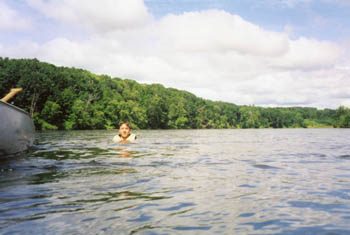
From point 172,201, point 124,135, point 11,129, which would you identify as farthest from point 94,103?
point 172,201

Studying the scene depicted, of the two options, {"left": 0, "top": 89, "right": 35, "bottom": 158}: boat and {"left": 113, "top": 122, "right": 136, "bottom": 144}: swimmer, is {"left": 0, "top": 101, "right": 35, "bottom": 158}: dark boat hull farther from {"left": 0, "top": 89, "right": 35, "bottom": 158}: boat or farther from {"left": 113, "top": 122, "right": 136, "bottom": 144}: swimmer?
{"left": 113, "top": 122, "right": 136, "bottom": 144}: swimmer

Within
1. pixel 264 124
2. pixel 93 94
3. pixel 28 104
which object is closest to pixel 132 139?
pixel 28 104

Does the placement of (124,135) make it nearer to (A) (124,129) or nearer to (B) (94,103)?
(A) (124,129)

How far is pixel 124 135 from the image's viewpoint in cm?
1457

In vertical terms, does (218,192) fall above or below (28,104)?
below

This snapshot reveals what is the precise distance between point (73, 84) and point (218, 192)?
2522 inches

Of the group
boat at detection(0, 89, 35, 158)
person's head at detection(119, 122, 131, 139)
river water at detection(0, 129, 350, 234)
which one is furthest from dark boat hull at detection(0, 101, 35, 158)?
person's head at detection(119, 122, 131, 139)

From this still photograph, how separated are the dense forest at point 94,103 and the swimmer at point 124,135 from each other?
40.8m

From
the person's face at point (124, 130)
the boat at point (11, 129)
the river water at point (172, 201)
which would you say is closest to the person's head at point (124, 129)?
the person's face at point (124, 130)

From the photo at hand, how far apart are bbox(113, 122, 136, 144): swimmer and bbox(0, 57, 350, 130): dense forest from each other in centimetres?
4078

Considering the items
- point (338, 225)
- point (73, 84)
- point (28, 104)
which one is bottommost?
point (338, 225)

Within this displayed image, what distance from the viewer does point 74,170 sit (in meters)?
6.68

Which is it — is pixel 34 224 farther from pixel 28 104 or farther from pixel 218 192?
pixel 28 104

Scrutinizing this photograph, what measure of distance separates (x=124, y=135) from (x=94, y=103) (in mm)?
56788
